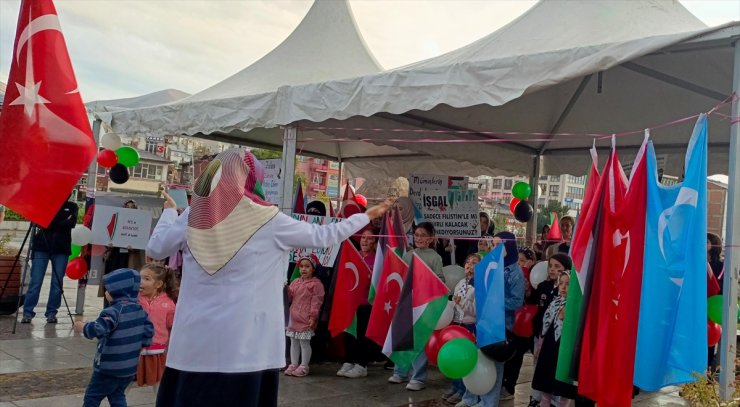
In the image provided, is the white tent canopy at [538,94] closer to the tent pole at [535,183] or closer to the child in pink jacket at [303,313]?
the tent pole at [535,183]

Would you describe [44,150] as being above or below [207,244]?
above

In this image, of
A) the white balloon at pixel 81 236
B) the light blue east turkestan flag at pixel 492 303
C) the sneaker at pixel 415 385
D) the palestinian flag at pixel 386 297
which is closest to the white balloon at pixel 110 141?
the white balloon at pixel 81 236

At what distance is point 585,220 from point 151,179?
275 ft

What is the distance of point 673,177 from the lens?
32.4 ft

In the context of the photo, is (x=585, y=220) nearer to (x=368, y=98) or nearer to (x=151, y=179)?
(x=368, y=98)

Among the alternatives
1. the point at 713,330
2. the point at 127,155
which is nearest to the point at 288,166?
the point at 127,155

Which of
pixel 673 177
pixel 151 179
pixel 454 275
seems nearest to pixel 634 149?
pixel 673 177

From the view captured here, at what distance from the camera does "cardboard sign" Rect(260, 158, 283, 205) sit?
728 centimetres

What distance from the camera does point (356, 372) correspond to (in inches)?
288

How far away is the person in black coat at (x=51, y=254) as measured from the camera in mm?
8945

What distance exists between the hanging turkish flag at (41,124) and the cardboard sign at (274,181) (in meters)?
3.33

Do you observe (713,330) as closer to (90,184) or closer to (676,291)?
(676,291)

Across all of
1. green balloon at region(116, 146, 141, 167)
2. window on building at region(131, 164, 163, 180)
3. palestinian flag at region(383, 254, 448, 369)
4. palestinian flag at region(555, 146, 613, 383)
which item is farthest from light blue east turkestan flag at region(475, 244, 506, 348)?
window on building at region(131, 164, 163, 180)

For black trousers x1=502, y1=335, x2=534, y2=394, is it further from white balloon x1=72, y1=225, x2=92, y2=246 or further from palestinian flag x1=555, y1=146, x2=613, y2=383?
white balloon x1=72, y1=225, x2=92, y2=246
